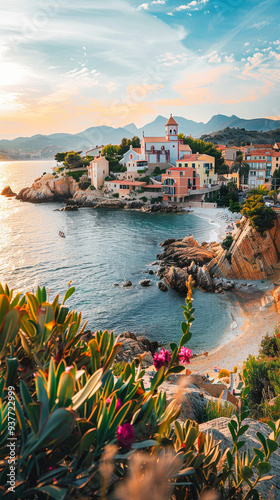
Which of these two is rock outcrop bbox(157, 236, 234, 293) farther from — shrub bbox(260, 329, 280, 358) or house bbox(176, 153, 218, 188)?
house bbox(176, 153, 218, 188)

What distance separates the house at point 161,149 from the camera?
250 feet

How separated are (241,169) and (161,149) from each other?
64.6ft

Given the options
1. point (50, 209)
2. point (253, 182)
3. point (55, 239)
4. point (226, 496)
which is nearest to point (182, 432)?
point (226, 496)

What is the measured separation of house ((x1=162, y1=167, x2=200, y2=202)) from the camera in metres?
63.0

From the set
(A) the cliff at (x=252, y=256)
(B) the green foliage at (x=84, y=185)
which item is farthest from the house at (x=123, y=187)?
(A) the cliff at (x=252, y=256)

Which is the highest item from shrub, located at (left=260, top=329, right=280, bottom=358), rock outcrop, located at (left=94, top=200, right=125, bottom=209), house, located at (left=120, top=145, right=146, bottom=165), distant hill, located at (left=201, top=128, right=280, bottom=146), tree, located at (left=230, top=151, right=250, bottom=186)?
distant hill, located at (left=201, top=128, right=280, bottom=146)

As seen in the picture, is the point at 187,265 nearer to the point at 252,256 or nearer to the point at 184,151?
the point at 252,256

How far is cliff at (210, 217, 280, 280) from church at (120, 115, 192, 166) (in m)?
51.9

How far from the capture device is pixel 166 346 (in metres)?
17.9

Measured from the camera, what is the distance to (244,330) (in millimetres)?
19484

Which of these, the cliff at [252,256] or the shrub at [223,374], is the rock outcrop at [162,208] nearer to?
the cliff at [252,256]

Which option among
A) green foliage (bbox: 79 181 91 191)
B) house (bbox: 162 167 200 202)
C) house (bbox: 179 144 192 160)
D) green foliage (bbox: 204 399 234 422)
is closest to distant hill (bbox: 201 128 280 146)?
house (bbox: 179 144 192 160)

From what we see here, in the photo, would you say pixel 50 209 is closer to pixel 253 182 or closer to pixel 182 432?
pixel 253 182

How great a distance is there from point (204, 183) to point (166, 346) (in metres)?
53.8
